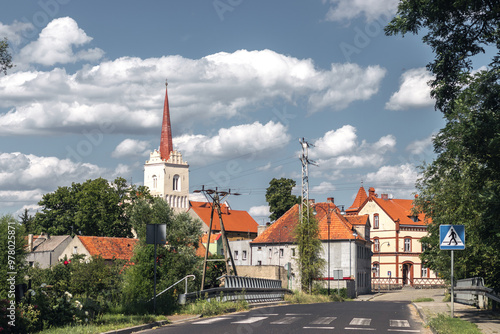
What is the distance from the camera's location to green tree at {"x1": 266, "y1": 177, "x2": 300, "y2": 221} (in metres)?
102

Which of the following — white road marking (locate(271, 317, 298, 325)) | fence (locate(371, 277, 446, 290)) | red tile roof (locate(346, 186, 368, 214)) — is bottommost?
fence (locate(371, 277, 446, 290))

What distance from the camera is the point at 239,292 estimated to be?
1006 inches

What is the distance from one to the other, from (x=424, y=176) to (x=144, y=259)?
22.7m

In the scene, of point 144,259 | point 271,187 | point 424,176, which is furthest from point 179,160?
point 144,259

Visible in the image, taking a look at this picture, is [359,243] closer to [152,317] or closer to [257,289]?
[257,289]

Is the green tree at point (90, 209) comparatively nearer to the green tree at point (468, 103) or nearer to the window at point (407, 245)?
the window at point (407, 245)

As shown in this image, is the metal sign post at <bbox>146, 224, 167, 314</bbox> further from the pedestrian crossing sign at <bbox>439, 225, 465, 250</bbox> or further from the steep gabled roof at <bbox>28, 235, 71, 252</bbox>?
the steep gabled roof at <bbox>28, 235, 71, 252</bbox>

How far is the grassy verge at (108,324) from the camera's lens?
42.7 feet

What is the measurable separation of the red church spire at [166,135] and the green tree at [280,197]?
57.2 meters

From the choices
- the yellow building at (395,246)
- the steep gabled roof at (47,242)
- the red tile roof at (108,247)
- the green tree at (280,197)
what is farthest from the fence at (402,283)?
the steep gabled roof at (47,242)

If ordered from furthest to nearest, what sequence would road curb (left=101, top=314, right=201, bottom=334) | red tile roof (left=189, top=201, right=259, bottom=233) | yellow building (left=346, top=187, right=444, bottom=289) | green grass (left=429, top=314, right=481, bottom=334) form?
red tile roof (left=189, top=201, right=259, bottom=233)
yellow building (left=346, top=187, right=444, bottom=289)
road curb (left=101, top=314, right=201, bottom=334)
green grass (left=429, top=314, right=481, bottom=334)

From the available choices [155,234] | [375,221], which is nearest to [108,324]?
[155,234]

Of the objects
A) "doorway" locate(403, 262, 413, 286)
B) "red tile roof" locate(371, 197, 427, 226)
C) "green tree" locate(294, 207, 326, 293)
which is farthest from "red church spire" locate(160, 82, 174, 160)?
"green tree" locate(294, 207, 326, 293)

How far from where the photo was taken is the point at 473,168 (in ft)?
53.0
